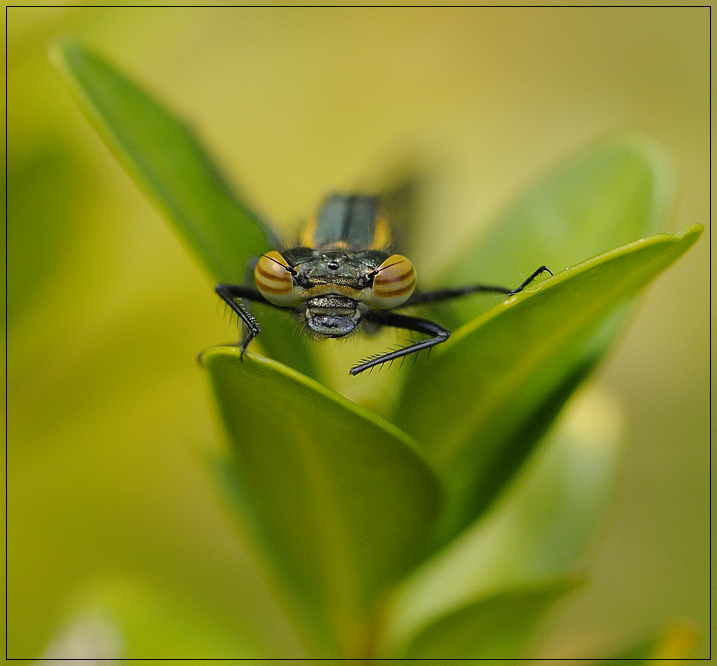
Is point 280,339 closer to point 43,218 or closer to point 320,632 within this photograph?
point 320,632

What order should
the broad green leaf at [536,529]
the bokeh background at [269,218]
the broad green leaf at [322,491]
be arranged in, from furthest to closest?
1. the bokeh background at [269,218]
2. the broad green leaf at [536,529]
3. the broad green leaf at [322,491]

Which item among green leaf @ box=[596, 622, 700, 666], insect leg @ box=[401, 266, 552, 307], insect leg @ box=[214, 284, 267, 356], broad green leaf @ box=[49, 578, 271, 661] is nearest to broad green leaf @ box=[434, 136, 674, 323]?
insect leg @ box=[401, 266, 552, 307]

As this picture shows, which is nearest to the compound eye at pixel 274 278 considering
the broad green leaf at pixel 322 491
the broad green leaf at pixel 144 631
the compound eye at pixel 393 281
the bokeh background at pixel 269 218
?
the compound eye at pixel 393 281

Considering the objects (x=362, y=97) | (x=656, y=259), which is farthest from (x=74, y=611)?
(x=362, y=97)

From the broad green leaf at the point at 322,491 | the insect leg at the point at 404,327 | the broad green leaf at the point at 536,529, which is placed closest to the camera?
the broad green leaf at the point at 322,491

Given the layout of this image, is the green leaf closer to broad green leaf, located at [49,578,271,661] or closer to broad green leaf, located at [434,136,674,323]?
broad green leaf, located at [434,136,674,323]

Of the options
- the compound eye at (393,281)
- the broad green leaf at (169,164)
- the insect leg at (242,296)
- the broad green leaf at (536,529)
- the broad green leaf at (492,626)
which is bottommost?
the broad green leaf at (536,529)

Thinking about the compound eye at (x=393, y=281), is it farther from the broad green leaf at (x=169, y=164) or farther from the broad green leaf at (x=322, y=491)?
the broad green leaf at (x=322, y=491)
